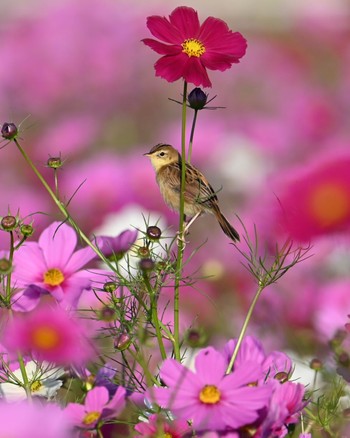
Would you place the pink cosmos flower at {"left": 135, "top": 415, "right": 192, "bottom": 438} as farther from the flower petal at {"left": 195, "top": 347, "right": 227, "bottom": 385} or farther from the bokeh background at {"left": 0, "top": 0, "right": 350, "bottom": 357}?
the bokeh background at {"left": 0, "top": 0, "right": 350, "bottom": 357}

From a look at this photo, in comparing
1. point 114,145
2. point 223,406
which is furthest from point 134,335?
point 114,145

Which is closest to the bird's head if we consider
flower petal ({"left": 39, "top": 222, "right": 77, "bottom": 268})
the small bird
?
the small bird

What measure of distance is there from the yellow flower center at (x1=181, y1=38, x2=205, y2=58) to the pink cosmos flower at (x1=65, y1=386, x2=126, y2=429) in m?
0.20

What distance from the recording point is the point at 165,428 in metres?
0.54

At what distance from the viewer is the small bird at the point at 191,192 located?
0.79 meters

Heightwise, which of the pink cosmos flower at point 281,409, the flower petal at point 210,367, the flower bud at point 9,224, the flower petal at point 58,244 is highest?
the flower petal at point 58,244

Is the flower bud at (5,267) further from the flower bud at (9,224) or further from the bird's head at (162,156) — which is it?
the bird's head at (162,156)

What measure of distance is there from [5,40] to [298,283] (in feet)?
5.61

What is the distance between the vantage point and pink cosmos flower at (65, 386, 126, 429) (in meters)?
0.54

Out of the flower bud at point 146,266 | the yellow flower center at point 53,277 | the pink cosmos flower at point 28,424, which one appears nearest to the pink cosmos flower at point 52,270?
the yellow flower center at point 53,277

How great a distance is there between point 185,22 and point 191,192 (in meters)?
0.22

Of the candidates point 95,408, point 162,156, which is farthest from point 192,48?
point 162,156

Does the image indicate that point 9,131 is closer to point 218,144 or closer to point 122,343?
point 122,343

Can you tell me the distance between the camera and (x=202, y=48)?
1.99 ft
